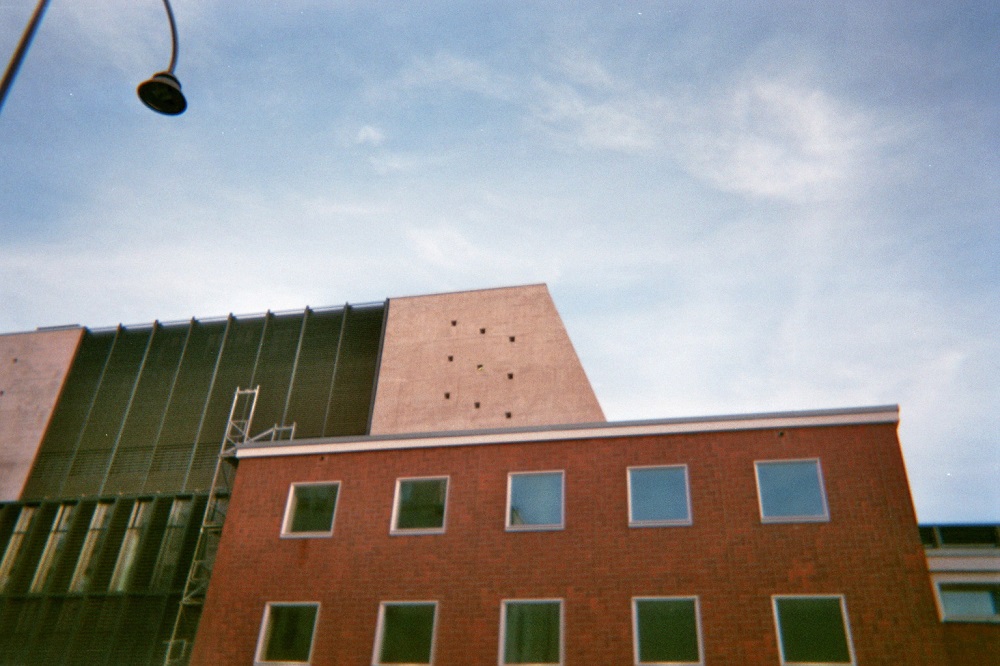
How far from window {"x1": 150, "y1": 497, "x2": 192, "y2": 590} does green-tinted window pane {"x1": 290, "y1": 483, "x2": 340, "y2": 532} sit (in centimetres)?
1073

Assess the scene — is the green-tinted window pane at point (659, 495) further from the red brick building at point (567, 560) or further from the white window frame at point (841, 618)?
the white window frame at point (841, 618)

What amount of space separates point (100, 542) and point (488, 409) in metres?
16.8

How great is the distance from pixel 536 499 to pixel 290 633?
7.15m

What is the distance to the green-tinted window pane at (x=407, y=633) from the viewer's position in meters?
18.5

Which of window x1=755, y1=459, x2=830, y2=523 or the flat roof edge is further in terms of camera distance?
the flat roof edge

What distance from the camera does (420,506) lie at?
806 inches

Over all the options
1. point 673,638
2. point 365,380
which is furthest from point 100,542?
point 673,638

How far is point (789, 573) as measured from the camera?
1736cm

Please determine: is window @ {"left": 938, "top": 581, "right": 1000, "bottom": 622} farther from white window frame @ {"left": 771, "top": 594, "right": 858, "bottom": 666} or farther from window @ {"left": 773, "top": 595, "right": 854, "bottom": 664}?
window @ {"left": 773, "top": 595, "right": 854, "bottom": 664}

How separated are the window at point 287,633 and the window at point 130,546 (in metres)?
12.6

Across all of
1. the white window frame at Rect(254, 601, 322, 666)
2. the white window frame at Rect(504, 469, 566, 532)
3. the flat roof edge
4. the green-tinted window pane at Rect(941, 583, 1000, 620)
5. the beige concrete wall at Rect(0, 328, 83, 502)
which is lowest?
the white window frame at Rect(254, 601, 322, 666)

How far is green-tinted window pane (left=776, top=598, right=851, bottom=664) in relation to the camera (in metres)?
16.5

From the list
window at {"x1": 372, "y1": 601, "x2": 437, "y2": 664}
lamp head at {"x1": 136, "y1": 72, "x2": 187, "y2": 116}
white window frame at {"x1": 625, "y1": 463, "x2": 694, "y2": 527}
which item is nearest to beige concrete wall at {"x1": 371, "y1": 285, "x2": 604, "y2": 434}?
white window frame at {"x1": 625, "y1": 463, "x2": 694, "y2": 527}

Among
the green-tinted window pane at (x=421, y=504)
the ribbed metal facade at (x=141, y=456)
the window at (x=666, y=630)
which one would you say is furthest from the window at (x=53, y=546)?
the window at (x=666, y=630)
